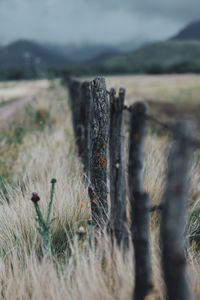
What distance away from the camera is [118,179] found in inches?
149

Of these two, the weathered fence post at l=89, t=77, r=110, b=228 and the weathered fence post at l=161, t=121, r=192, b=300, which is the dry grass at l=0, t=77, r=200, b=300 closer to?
the weathered fence post at l=89, t=77, r=110, b=228

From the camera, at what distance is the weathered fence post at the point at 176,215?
2.82 metres

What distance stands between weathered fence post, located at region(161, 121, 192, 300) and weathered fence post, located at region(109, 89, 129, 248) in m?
0.74

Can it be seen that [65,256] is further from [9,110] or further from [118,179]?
[9,110]

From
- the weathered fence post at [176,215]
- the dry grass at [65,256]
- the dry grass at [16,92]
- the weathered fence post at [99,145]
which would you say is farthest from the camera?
the dry grass at [16,92]

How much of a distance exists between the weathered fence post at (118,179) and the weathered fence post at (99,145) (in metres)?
0.90

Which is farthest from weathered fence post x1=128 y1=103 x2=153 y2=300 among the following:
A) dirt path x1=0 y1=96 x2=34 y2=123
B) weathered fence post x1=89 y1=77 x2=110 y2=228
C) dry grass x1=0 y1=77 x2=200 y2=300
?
dirt path x1=0 y1=96 x2=34 y2=123

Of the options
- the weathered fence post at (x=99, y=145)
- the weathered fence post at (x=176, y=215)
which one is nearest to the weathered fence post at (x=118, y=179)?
the weathered fence post at (x=176, y=215)

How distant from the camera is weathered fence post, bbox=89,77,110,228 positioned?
4820 millimetres

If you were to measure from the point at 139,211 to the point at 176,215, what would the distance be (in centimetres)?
38

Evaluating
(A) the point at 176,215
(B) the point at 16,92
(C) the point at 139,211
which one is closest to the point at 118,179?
→ (C) the point at 139,211

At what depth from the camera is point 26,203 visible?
201 inches

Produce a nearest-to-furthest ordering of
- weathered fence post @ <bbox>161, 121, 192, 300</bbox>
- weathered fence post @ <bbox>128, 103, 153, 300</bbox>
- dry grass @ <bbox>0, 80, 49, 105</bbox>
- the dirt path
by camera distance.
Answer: weathered fence post @ <bbox>161, 121, 192, 300</bbox>, weathered fence post @ <bbox>128, 103, 153, 300</bbox>, the dirt path, dry grass @ <bbox>0, 80, 49, 105</bbox>

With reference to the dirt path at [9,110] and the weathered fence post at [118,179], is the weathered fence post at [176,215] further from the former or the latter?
the dirt path at [9,110]
